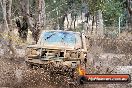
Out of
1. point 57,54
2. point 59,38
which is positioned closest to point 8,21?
point 59,38

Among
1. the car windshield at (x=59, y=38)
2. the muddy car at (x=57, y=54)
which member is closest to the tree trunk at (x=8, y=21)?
the car windshield at (x=59, y=38)

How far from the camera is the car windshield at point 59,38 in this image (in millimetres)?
13836

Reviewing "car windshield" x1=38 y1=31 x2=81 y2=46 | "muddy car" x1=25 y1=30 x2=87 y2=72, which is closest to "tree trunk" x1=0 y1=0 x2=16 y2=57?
"car windshield" x1=38 y1=31 x2=81 y2=46

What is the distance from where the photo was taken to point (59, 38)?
14086 millimetres

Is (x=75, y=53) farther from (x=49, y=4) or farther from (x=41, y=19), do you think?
(x=49, y=4)

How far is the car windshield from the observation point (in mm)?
13836

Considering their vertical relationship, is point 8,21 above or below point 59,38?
above

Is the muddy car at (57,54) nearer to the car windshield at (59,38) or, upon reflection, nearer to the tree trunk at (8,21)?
the car windshield at (59,38)

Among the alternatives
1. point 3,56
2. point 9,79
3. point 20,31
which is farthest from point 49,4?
point 9,79

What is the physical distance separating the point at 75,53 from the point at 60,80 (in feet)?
3.36

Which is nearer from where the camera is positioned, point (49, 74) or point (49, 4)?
point (49, 74)

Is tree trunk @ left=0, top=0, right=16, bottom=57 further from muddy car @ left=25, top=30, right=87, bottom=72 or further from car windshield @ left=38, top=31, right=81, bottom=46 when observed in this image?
muddy car @ left=25, top=30, right=87, bottom=72

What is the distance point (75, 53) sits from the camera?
12656 millimetres

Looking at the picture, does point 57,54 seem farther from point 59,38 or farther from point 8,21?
point 8,21
